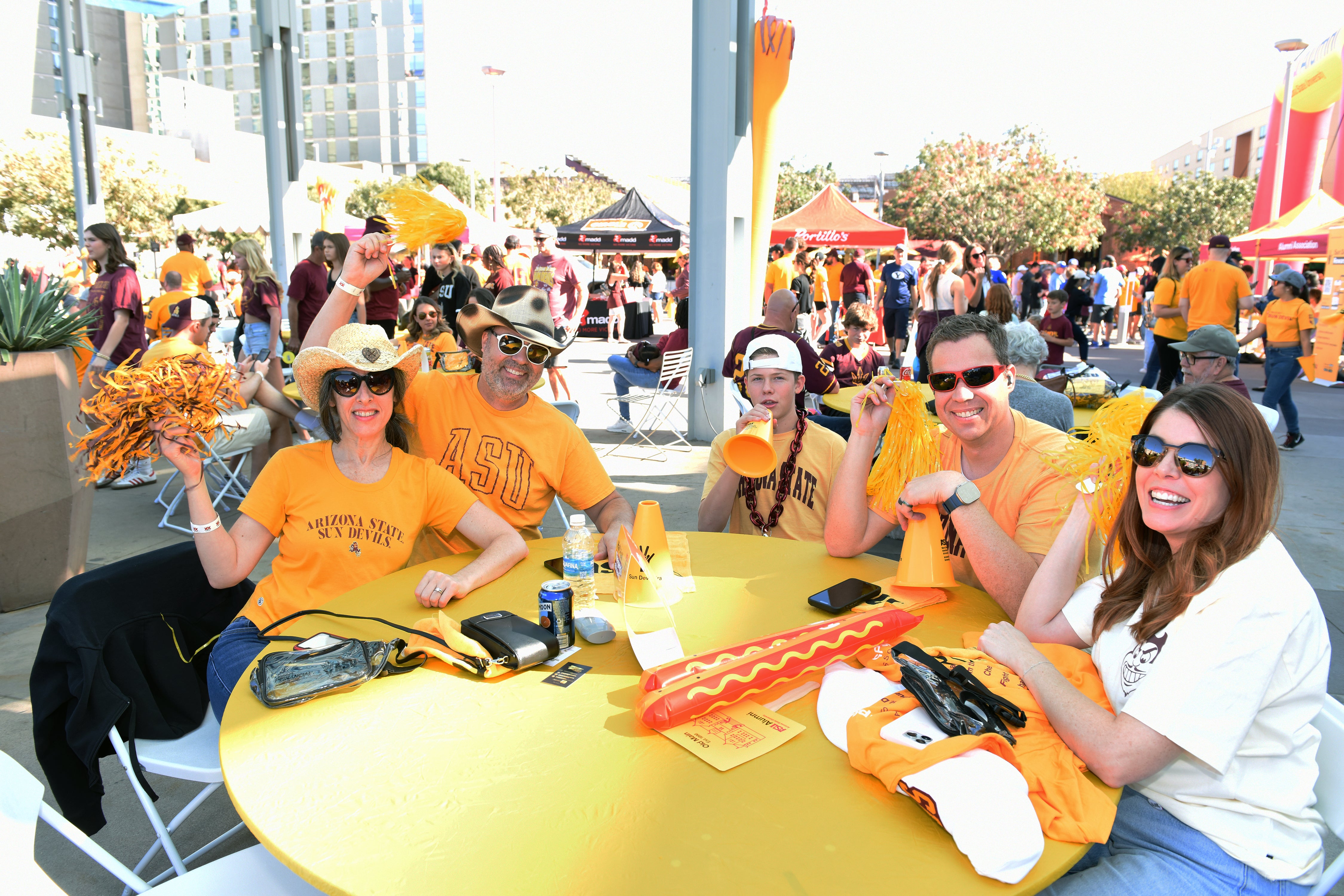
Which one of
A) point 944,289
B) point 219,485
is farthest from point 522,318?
point 944,289

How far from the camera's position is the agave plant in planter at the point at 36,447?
14.3 ft

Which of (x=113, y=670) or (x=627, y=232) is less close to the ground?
(x=627, y=232)

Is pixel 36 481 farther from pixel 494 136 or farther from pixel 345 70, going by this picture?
pixel 345 70

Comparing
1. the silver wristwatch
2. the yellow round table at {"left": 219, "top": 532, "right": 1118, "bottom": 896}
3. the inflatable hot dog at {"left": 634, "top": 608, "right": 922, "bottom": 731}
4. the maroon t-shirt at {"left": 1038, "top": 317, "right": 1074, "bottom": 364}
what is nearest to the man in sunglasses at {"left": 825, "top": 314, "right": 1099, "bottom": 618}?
the silver wristwatch

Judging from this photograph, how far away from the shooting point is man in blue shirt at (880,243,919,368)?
13086 millimetres

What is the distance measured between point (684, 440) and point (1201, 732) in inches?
271

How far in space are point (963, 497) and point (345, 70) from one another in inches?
4538

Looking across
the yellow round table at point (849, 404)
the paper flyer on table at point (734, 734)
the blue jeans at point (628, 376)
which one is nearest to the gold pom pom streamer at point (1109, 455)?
the paper flyer on table at point (734, 734)

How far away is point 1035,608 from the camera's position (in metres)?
2.07

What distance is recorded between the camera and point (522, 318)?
3.04 meters

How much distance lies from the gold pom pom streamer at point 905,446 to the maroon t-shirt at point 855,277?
12271mm

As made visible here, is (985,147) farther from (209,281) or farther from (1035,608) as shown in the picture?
(1035,608)

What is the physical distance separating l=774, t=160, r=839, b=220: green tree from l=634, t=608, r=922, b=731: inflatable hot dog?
146 feet

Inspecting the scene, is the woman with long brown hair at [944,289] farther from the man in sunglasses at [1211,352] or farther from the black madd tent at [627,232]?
the black madd tent at [627,232]
